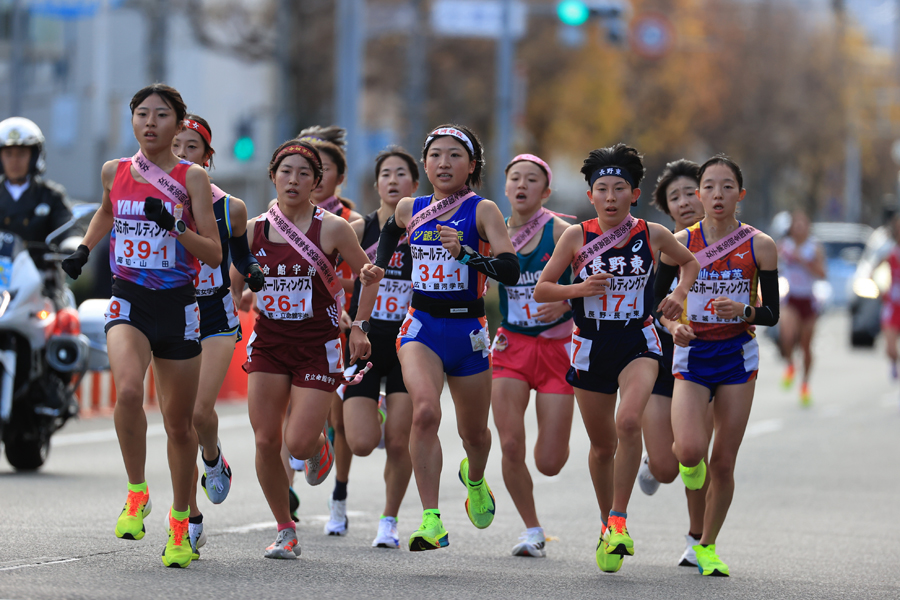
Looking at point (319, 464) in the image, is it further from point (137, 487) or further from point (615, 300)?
point (615, 300)

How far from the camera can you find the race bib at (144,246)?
23.9ft

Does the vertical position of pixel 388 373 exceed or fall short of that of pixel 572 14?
it falls short

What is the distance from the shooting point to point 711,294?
8.10 metres

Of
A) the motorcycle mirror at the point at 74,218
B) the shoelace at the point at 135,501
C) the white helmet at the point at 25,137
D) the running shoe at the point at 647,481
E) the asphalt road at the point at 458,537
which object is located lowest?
the asphalt road at the point at 458,537

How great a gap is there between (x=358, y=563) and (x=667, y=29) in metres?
40.7

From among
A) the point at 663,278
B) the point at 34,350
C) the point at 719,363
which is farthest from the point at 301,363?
the point at 34,350

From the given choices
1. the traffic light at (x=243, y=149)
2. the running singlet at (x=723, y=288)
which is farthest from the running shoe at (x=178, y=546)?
the traffic light at (x=243, y=149)

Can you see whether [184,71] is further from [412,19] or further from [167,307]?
[167,307]

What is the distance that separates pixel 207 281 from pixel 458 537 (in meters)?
2.55

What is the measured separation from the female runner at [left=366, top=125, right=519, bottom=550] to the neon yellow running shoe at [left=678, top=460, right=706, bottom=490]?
1079mm

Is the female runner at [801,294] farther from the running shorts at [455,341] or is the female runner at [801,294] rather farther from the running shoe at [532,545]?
the running shorts at [455,341]

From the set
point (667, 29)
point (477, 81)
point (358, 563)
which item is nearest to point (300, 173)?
point (358, 563)

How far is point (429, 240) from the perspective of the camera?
796 cm

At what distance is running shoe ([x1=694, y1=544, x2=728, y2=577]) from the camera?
7965 millimetres
